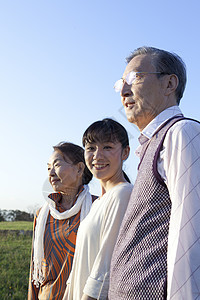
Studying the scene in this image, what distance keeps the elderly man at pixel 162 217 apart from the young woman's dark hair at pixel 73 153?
1.70 meters

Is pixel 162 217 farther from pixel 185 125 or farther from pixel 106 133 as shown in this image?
pixel 106 133

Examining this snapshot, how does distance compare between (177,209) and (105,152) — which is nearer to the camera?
(177,209)

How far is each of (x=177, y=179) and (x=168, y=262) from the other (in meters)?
0.35

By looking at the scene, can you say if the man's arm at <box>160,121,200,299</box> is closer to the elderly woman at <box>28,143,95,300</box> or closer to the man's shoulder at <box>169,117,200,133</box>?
the man's shoulder at <box>169,117,200,133</box>

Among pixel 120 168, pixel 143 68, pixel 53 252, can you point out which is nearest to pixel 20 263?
pixel 53 252

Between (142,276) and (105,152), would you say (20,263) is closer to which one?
(105,152)

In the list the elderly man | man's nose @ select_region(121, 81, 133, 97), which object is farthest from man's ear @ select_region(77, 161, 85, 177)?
the elderly man

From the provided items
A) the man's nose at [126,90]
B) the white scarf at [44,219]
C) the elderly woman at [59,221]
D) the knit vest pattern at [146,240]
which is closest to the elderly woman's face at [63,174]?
the elderly woman at [59,221]

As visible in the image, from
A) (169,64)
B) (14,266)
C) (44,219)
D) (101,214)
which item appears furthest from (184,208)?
(14,266)

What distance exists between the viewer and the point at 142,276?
5.50 feet

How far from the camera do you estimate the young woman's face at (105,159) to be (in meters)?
2.67

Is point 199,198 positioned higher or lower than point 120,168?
higher

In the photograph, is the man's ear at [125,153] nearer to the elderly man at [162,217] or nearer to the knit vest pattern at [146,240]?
the elderly man at [162,217]

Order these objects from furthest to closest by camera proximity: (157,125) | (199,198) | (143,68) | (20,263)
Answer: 1. (20,263)
2. (143,68)
3. (157,125)
4. (199,198)
